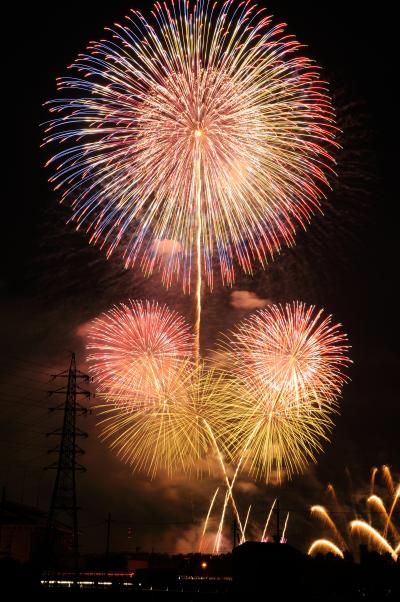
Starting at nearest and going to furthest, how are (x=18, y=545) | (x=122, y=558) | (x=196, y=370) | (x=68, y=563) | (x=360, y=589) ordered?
(x=196, y=370)
(x=360, y=589)
(x=18, y=545)
(x=68, y=563)
(x=122, y=558)

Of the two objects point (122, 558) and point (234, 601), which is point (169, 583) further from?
point (122, 558)

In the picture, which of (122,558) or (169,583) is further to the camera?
(122,558)

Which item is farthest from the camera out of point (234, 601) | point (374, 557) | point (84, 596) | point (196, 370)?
point (374, 557)

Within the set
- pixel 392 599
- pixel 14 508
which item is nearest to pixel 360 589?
pixel 392 599

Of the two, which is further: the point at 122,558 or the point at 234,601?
the point at 122,558

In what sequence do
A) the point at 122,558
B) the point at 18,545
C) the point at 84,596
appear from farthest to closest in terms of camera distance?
the point at 122,558 < the point at 18,545 < the point at 84,596

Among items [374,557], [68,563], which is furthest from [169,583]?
[68,563]

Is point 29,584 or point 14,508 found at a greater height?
point 14,508

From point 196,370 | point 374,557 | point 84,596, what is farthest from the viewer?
point 374,557

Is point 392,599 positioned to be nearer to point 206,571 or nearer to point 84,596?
point 84,596
